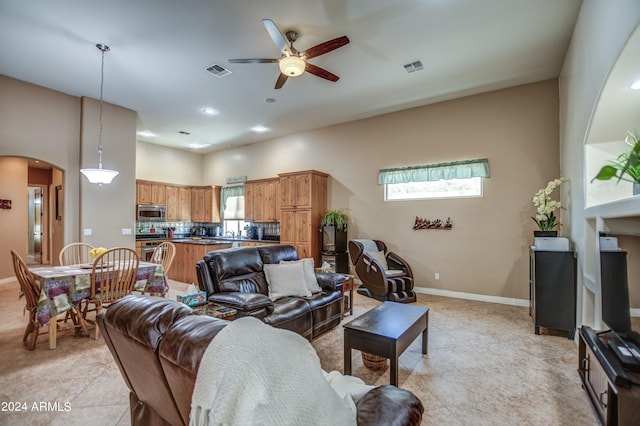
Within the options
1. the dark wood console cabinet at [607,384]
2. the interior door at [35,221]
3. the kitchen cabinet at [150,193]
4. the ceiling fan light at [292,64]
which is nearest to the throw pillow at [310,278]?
the ceiling fan light at [292,64]

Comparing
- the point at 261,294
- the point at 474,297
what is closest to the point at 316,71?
the point at 261,294

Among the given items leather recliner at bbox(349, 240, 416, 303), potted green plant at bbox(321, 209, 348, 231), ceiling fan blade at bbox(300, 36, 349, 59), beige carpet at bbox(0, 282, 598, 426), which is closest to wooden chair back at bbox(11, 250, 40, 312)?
beige carpet at bbox(0, 282, 598, 426)

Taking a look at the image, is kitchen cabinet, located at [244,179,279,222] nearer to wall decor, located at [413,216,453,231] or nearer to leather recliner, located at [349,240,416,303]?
leather recliner, located at [349,240,416,303]

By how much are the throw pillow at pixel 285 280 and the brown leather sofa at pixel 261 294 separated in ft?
0.34

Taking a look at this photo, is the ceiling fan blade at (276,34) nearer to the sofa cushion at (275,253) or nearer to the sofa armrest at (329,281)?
the sofa cushion at (275,253)

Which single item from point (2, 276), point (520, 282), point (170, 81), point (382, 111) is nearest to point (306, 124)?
point (382, 111)

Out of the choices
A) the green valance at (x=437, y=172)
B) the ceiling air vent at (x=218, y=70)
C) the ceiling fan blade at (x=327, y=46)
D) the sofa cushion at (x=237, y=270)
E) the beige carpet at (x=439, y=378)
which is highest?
the ceiling air vent at (x=218, y=70)

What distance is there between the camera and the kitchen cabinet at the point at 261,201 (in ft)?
24.0

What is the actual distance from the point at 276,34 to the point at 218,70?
1.77 m

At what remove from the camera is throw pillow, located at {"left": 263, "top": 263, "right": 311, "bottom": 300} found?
3400 mm

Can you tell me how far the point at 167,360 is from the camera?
1089 millimetres

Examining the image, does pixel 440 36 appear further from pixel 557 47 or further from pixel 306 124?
pixel 306 124

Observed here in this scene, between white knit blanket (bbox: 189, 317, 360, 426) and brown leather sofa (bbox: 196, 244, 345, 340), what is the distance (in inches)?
68.1

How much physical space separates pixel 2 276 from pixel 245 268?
251 inches
